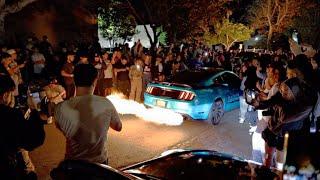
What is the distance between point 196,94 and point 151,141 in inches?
77.6

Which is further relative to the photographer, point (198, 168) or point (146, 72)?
point (146, 72)

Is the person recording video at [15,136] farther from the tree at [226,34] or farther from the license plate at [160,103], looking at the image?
the tree at [226,34]

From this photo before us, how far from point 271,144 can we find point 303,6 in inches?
1349

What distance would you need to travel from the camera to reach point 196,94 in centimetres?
1115

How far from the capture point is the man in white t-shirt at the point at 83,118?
4.22 m

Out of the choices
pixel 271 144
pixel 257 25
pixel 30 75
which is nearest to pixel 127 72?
pixel 30 75

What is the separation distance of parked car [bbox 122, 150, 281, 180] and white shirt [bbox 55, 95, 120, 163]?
0.57 metres

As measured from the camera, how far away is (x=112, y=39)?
3025 cm

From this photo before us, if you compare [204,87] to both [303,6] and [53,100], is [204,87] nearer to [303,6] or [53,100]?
[53,100]

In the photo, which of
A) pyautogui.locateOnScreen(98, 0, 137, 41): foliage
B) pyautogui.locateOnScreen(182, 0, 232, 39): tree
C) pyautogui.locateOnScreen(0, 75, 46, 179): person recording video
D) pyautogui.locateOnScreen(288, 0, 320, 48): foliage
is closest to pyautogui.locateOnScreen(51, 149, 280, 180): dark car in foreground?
pyautogui.locateOnScreen(0, 75, 46, 179): person recording video

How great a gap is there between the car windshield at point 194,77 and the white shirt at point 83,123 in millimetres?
7123

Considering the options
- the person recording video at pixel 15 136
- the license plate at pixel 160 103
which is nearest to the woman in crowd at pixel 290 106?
the person recording video at pixel 15 136

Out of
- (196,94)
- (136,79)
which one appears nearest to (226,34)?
(136,79)

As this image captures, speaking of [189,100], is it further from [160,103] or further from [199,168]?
[199,168]
